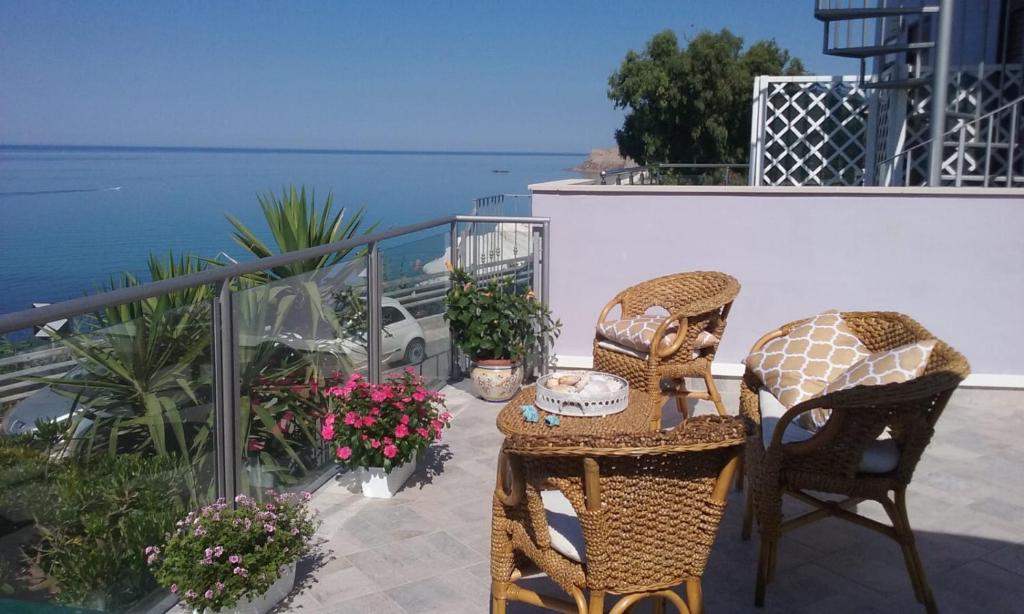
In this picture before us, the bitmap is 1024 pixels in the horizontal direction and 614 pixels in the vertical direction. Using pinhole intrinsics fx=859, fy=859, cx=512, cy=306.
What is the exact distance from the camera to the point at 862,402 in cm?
241

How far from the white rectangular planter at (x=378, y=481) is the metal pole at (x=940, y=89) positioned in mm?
6987

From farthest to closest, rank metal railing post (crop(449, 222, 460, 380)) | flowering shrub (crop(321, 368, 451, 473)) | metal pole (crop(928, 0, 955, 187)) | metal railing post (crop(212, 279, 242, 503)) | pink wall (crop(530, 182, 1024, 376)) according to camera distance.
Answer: metal pole (crop(928, 0, 955, 187))
metal railing post (crop(449, 222, 460, 380))
pink wall (crop(530, 182, 1024, 376))
flowering shrub (crop(321, 368, 451, 473))
metal railing post (crop(212, 279, 242, 503))

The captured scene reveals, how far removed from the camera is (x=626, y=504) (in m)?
1.98

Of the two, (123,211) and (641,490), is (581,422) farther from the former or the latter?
(123,211)

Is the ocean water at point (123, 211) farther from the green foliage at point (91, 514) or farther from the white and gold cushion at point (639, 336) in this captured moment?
the green foliage at point (91, 514)

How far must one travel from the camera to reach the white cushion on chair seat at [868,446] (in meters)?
2.63

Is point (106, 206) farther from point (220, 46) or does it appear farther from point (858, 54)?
point (858, 54)

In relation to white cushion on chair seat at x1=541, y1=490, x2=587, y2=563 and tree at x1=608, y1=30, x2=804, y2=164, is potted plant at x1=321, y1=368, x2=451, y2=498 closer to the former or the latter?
white cushion on chair seat at x1=541, y1=490, x2=587, y2=563

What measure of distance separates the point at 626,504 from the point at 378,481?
6.14 ft

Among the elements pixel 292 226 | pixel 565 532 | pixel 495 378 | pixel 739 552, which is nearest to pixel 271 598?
pixel 565 532

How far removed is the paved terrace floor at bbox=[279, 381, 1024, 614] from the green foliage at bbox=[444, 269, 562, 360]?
1008 mm

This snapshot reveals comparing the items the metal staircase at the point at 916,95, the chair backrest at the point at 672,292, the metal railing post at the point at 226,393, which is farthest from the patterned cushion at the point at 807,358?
the metal staircase at the point at 916,95

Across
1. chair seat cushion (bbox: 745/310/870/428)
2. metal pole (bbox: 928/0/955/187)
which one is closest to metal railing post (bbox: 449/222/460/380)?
chair seat cushion (bbox: 745/310/870/428)

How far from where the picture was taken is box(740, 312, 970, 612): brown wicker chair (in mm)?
2424
